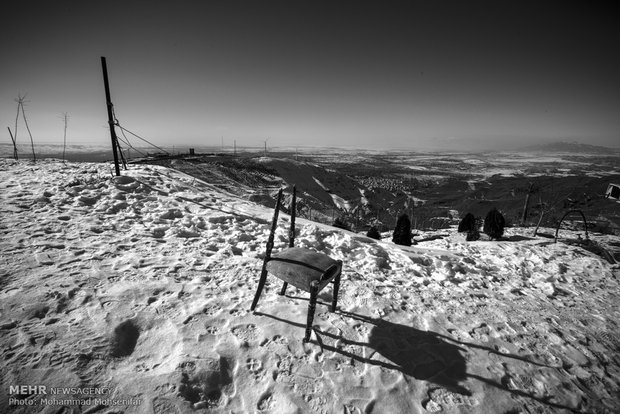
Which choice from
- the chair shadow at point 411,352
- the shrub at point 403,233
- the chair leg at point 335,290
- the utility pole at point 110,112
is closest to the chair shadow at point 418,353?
the chair shadow at point 411,352

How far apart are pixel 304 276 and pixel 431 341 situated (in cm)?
232

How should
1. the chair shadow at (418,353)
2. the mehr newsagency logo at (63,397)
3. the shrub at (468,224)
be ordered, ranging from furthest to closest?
the shrub at (468,224), the chair shadow at (418,353), the mehr newsagency logo at (63,397)

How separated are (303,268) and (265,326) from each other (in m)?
1.09

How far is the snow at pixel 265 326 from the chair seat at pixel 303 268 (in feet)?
2.71

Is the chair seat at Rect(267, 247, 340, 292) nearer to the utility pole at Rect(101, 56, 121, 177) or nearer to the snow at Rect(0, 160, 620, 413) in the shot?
the snow at Rect(0, 160, 620, 413)

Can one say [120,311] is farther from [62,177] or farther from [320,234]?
[62,177]

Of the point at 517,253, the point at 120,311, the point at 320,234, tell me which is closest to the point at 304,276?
the point at 120,311

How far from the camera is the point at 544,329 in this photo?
4.55 meters

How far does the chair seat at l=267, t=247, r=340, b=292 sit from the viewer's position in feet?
11.1

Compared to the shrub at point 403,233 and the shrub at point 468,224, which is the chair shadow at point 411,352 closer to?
the shrub at point 403,233

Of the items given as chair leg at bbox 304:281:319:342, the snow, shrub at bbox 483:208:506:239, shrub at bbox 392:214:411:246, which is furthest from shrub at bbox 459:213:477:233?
chair leg at bbox 304:281:319:342

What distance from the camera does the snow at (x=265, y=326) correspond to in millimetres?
2736

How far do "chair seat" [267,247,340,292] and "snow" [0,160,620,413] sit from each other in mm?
825

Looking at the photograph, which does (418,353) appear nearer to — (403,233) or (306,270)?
(306,270)
